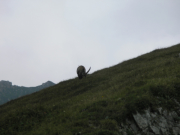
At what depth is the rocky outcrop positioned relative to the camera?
24.3 feet

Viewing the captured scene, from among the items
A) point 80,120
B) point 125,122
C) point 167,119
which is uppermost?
point 80,120

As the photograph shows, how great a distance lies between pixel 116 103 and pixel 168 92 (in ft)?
12.5

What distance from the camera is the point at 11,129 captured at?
962cm

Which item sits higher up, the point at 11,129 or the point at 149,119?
the point at 11,129

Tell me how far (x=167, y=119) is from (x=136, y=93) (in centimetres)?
257

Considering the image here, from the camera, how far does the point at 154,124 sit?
304 inches

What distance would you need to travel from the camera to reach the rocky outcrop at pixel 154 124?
7.40 meters

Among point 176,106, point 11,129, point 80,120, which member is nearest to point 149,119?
point 176,106

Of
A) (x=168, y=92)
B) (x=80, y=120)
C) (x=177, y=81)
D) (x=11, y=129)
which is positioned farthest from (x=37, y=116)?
(x=177, y=81)

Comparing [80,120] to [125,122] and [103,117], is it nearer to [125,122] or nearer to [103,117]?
[103,117]

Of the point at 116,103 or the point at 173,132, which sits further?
the point at 116,103

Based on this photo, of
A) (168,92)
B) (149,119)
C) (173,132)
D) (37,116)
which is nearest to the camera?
(173,132)

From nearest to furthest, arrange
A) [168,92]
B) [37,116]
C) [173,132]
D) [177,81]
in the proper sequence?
[173,132] → [168,92] → [177,81] → [37,116]

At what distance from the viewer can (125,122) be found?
7898mm
